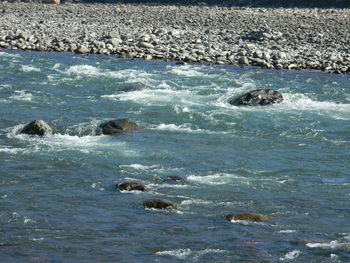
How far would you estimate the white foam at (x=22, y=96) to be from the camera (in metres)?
24.7

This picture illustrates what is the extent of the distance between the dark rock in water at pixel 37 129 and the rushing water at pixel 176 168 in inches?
9.8

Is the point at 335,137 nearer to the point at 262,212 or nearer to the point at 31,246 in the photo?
the point at 262,212

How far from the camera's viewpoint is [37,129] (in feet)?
64.6

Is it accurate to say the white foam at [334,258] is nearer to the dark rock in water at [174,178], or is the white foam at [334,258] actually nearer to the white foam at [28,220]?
the dark rock in water at [174,178]

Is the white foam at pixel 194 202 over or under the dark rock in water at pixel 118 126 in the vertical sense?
under

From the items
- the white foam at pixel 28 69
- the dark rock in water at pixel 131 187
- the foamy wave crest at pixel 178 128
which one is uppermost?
the white foam at pixel 28 69

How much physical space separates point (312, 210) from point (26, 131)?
8910 millimetres

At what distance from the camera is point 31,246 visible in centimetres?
1204

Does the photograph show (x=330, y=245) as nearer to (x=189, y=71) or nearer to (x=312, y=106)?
(x=312, y=106)

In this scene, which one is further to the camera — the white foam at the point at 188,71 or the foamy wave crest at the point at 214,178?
the white foam at the point at 188,71

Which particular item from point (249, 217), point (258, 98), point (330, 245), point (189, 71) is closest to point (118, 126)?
point (258, 98)

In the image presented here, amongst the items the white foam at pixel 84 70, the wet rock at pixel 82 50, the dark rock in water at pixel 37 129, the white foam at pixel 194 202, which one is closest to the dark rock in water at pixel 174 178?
the white foam at pixel 194 202

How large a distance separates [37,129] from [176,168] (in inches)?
188

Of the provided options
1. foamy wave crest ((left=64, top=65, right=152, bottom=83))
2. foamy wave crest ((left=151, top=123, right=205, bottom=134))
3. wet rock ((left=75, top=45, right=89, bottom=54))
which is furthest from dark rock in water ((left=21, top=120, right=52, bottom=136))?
wet rock ((left=75, top=45, right=89, bottom=54))
